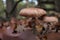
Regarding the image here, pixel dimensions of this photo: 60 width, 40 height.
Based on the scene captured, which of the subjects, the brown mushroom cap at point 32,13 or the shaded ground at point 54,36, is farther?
the brown mushroom cap at point 32,13

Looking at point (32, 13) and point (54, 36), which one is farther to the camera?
point (32, 13)

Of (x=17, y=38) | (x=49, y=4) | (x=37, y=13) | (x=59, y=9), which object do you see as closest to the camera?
(x=17, y=38)

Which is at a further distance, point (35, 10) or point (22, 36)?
point (35, 10)

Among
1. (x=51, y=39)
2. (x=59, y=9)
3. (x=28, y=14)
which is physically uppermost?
(x=51, y=39)

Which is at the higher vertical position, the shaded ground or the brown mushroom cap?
the shaded ground

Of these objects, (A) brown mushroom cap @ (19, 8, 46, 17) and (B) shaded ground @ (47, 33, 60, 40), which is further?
(A) brown mushroom cap @ (19, 8, 46, 17)

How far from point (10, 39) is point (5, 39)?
2 centimetres

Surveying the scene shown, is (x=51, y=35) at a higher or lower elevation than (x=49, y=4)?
higher

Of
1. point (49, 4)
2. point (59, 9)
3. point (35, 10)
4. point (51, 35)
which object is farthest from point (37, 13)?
point (49, 4)

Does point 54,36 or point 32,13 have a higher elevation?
point 54,36

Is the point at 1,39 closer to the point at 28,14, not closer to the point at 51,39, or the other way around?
the point at 51,39

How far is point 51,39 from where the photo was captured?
2.14ft

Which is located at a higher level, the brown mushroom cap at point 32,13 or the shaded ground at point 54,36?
the shaded ground at point 54,36

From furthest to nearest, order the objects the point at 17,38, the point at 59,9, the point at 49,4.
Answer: the point at 49,4, the point at 59,9, the point at 17,38
